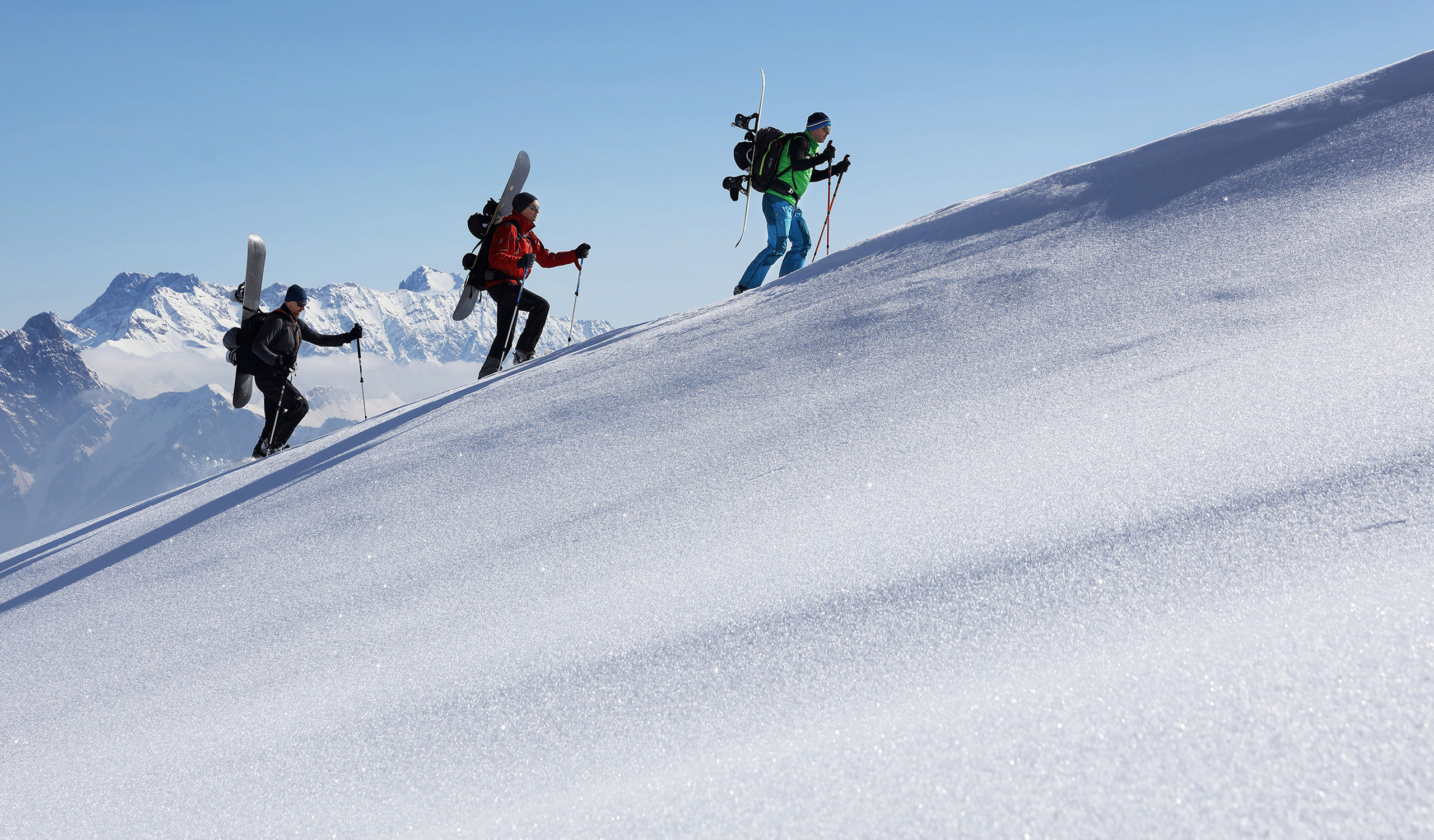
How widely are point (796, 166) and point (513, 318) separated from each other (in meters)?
3.59

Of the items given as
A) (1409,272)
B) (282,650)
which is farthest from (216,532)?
(1409,272)

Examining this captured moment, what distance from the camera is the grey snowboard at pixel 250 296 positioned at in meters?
8.82

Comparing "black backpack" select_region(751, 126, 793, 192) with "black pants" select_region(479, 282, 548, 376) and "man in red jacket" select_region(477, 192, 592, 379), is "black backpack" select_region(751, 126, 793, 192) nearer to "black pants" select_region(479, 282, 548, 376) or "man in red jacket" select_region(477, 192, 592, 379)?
"man in red jacket" select_region(477, 192, 592, 379)

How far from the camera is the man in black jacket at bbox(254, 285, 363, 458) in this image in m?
8.15

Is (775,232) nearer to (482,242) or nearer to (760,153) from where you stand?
(760,153)

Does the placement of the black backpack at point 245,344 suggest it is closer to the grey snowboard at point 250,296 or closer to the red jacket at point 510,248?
the grey snowboard at point 250,296

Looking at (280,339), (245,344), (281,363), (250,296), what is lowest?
(281,363)

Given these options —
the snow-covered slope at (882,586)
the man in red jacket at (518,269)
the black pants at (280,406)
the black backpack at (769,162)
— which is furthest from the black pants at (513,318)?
the snow-covered slope at (882,586)

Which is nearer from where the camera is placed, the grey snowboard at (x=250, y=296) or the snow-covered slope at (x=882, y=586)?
the snow-covered slope at (x=882, y=586)

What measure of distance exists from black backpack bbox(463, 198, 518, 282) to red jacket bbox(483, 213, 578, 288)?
0.14 ft

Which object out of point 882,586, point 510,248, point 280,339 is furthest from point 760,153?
point 882,586

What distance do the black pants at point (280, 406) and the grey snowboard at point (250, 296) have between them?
0.22m

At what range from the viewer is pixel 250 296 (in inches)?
368

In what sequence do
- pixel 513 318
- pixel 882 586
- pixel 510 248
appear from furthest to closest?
pixel 513 318, pixel 510 248, pixel 882 586
